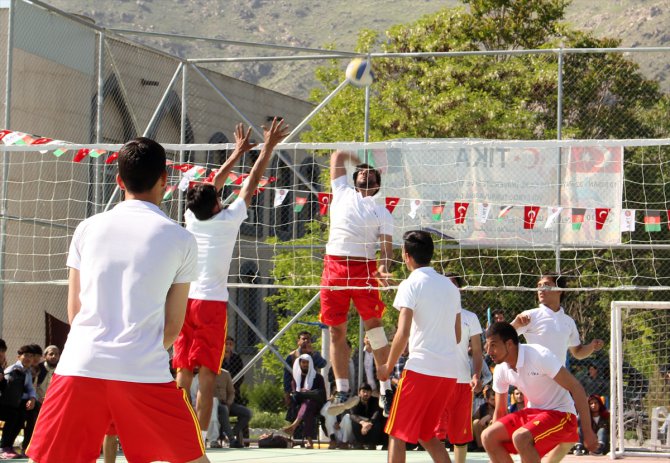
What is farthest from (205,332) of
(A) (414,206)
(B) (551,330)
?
(A) (414,206)

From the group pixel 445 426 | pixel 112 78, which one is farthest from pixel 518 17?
pixel 445 426

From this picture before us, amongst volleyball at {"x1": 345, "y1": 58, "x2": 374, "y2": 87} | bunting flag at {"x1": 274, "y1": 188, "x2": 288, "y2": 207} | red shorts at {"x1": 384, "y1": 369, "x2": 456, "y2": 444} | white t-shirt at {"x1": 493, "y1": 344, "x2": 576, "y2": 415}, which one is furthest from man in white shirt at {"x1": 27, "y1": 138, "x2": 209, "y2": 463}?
→ bunting flag at {"x1": 274, "y1": 188, "x2": 288, "y2": 207}

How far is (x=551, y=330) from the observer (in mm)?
9961

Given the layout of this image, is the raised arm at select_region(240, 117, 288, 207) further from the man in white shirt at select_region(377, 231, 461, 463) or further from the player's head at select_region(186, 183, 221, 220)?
the man in white shirt at select_region(377, 231, 461, 463)

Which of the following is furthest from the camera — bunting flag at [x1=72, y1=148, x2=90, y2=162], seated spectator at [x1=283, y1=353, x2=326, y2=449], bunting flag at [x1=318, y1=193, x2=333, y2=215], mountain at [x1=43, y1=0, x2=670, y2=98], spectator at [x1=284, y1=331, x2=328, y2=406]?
mountain at [x1=43, y1=0, x2=670, y2=98]

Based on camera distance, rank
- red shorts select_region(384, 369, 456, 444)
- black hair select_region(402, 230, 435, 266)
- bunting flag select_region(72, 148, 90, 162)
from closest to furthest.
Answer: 1. red shorts select_region(384, 369, 456, 444)
2. black hair select_region(402, 230, 435, 266)
3. bunting flag select_region(72, 148, 90, 162)

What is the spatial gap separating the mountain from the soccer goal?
9810 centimetres

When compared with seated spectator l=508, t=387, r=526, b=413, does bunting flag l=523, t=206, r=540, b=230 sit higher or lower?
higher

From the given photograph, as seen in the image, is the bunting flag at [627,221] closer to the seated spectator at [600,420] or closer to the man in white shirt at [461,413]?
the seated spectator at [600,420]

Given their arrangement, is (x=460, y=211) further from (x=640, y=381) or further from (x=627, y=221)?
(x=640, y=381)

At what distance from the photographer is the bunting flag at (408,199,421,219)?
44.2 feet

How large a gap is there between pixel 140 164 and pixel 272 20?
138660 millimetres

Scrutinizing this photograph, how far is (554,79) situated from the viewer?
22.6 m

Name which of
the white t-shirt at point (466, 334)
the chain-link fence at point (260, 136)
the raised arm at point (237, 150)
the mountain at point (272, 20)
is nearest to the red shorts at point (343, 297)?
the white t-shirt at point (466, 334)
